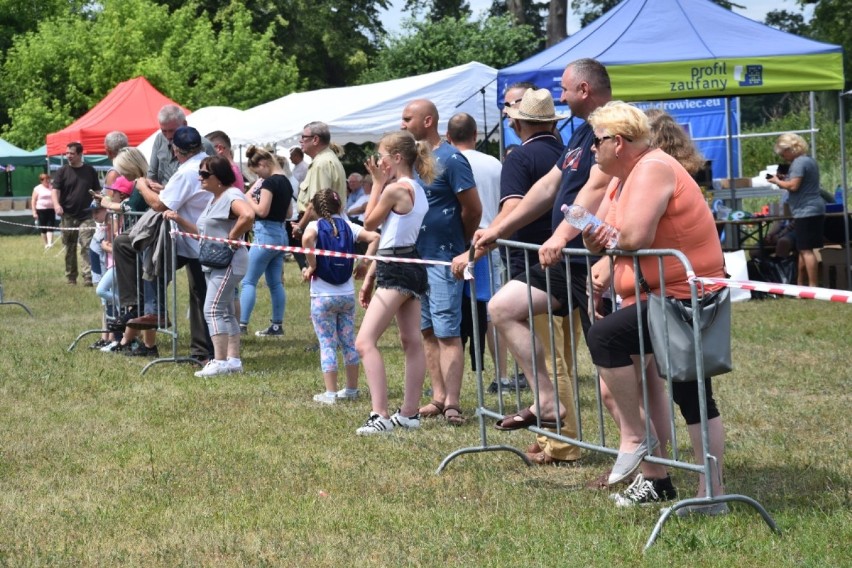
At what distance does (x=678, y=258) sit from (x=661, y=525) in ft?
3.37

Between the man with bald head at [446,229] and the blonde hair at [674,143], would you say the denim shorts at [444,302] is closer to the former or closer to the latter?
the man with bald head at [446,229]

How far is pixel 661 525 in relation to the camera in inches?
190

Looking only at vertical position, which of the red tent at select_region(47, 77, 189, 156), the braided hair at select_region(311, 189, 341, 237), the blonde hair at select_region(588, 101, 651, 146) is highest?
the red tent at select_region(47, 77, 189, 156)

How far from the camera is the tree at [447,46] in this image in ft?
113

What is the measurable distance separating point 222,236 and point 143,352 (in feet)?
6.23

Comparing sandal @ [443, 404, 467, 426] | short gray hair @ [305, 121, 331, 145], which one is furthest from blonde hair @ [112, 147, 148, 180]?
sandal @ [443, 404, 467, 426]

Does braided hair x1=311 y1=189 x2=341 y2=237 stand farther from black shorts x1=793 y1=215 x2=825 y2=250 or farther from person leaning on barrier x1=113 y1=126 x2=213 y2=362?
black shorts x1=793 y1=215 x2=825 y2=250

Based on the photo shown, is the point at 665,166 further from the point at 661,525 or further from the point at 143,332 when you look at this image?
the point at 143,332

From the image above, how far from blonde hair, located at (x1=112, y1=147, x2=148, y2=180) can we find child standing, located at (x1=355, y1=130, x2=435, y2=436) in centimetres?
395

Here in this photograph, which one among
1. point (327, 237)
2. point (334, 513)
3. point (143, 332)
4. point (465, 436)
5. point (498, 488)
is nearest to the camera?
point (334, 513)

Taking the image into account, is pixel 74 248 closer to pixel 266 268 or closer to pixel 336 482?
pixel 266 268

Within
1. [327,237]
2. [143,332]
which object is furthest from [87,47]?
[327,237]

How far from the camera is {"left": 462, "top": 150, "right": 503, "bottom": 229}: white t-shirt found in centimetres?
853

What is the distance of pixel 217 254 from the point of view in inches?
370
